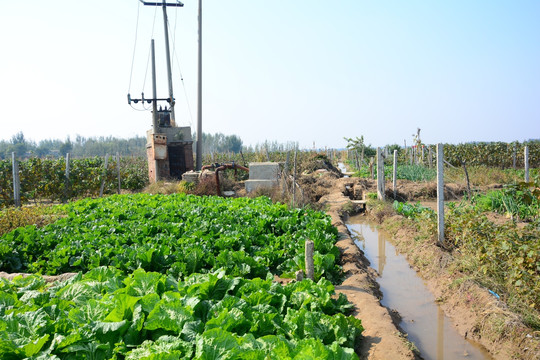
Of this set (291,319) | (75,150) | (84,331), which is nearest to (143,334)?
(84,331)

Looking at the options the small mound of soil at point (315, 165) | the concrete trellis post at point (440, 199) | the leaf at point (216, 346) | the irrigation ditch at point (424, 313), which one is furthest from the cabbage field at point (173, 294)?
the small mound of soil at point (315, 165)

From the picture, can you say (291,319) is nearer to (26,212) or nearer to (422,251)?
(422,251)

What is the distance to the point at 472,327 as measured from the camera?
5410mm

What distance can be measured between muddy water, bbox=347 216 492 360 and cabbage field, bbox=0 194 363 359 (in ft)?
3.71

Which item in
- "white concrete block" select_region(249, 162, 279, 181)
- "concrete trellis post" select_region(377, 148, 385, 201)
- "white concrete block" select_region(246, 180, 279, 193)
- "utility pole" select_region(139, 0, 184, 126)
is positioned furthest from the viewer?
"utility pole" select_region(139, 0, 184, 126)

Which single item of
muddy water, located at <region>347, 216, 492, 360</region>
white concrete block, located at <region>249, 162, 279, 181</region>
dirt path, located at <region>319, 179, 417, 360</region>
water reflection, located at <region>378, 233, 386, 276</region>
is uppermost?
white concrete block, located at <region>249, 162, 279, 181</region>

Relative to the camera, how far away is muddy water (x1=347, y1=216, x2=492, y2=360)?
16.9 feet

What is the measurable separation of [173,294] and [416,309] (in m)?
4.09

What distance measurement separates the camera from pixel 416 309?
21.0 feet

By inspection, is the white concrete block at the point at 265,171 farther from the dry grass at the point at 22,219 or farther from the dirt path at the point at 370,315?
the dirt path at the point at 370,315

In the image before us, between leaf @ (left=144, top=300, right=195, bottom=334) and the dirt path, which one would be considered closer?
leaf @ (left=144, top=300, right=195, bottom=334)

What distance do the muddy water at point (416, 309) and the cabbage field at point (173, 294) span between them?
113 cm

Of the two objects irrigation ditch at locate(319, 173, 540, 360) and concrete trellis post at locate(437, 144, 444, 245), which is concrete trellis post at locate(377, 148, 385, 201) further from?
concrete trellis post at locate(437, 144, 444, 245)

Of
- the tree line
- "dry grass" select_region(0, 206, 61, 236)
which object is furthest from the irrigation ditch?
the tree line
